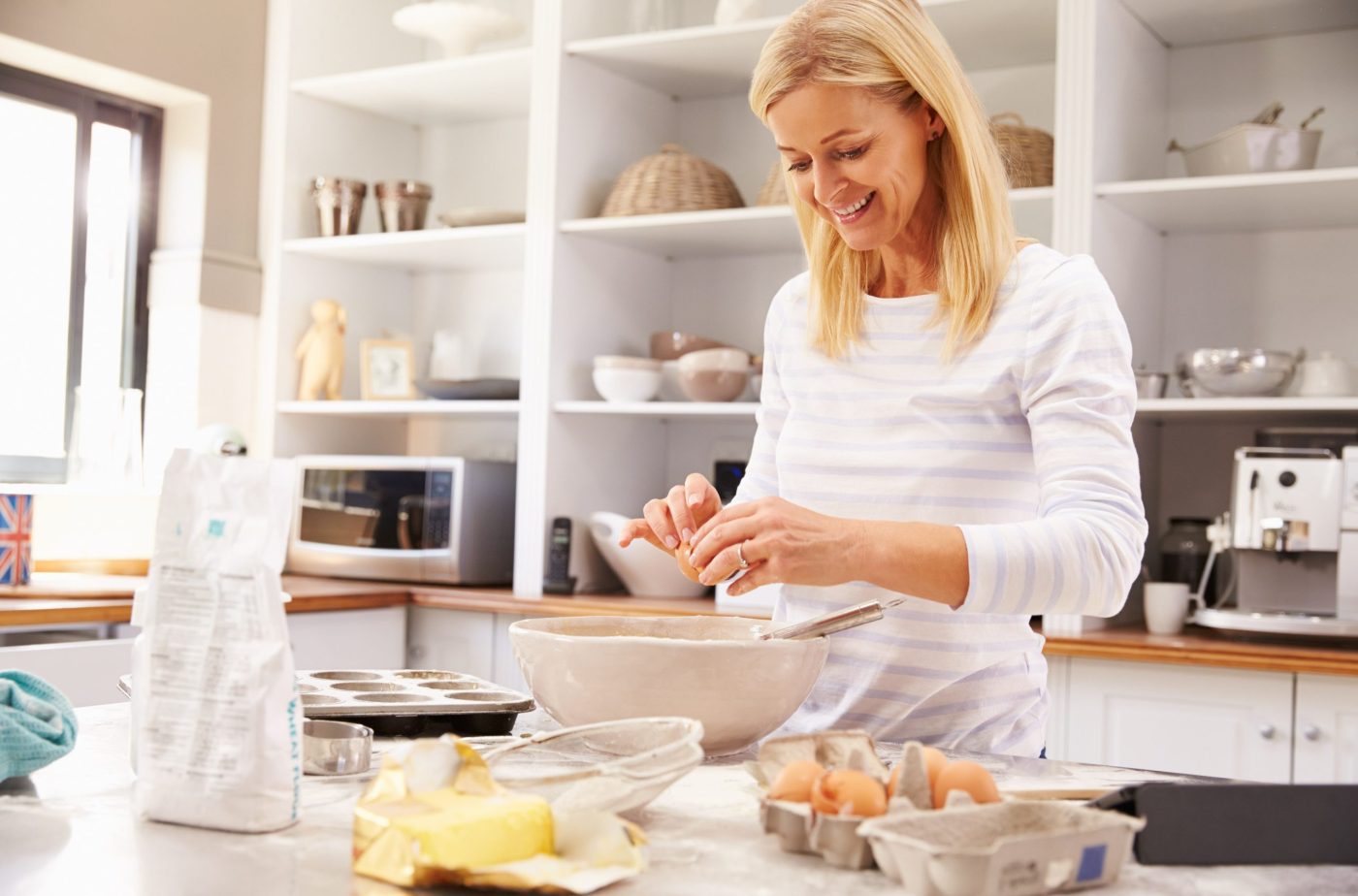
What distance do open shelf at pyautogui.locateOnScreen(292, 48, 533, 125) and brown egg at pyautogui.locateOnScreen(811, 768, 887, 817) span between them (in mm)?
2700

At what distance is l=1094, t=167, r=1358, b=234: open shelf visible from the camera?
2484 mm

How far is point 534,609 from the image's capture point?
2.94 metres

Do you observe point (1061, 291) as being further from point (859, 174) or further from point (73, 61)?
point (73, 61)

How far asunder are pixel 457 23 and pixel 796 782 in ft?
9.74

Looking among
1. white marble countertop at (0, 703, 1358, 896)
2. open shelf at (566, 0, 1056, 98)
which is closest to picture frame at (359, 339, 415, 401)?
open shelf at (566, 0, 1056, 98)

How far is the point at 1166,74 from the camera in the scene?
299cm

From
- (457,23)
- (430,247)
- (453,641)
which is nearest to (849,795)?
(453,641)

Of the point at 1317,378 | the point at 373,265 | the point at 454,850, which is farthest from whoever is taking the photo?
the point at 373,265

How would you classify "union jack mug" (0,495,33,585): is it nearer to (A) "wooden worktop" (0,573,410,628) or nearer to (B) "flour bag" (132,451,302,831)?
(A) "wooden worktop" (0,573,410,628)

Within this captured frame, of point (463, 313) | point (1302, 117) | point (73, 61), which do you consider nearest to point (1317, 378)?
point (1302, 117)

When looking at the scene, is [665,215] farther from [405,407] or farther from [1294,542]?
[1294,542]

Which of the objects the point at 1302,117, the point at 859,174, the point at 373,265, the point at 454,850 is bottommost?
the point at 454,850

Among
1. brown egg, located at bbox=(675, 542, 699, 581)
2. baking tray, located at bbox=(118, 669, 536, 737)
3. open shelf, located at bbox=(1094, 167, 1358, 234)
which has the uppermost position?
open shelf, located at bbox=(1094, 167, 1358, 234)

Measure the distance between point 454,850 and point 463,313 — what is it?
3.18 m
